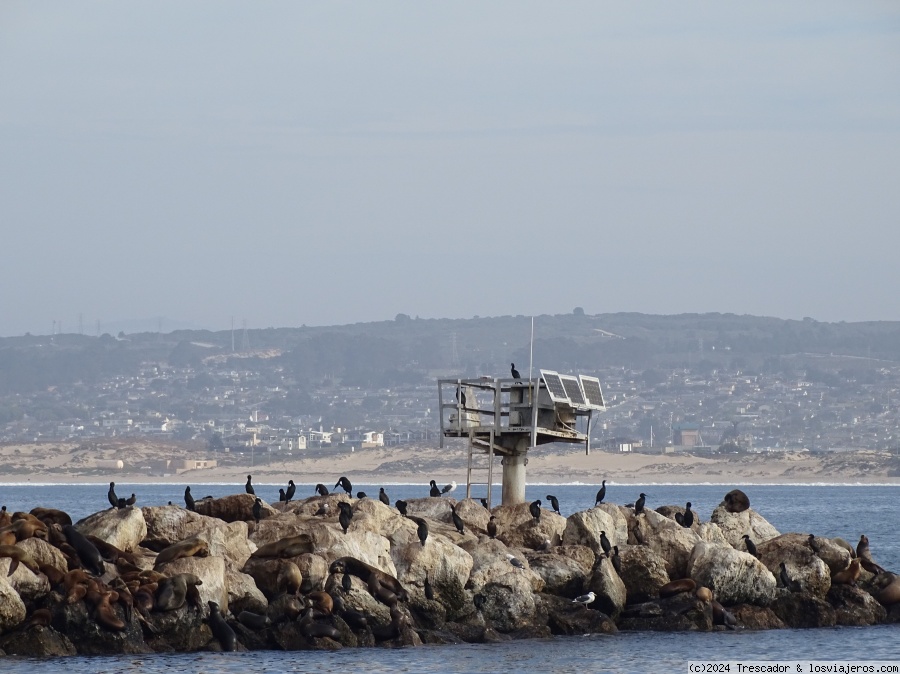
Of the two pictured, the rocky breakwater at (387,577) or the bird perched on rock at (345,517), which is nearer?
the rocky breakwater at (387,577)

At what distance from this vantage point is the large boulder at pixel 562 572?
33406mm

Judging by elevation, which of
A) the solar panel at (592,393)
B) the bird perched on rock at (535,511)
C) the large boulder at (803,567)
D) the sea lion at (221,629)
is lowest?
the sea lion at (221,629)

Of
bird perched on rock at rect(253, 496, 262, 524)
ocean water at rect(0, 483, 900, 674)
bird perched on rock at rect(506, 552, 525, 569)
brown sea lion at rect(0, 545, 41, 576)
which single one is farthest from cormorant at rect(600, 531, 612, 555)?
brown sea lion at rect(0, 545, 41, 576)

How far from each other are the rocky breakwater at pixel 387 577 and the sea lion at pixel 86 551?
1.1 inches

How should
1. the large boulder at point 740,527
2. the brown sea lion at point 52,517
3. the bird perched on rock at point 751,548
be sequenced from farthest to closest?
the large boulder at point 740,527 → the bird perched on rock at point 751,548 → the brown sea lion at point 52,517

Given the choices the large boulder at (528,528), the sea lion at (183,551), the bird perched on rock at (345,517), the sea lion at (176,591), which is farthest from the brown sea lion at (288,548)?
the large boulder at (528,528)

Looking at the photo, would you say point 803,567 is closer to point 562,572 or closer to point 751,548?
point 751,548

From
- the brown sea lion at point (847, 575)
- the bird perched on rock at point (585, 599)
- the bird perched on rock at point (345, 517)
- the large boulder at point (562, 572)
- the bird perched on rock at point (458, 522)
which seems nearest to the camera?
the bird perched on rock at point (585, 599)

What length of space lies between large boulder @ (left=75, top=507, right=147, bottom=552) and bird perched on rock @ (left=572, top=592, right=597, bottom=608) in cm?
871

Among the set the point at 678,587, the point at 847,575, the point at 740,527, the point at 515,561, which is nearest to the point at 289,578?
the point at 515,561

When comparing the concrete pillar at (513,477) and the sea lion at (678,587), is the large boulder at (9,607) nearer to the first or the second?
the sea lion at (678,587)

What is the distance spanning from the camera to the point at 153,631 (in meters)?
29.4

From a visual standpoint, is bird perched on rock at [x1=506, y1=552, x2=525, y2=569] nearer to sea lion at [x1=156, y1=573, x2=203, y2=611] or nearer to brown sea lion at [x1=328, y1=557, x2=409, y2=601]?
brown sea lion at [x1=328, y1=557, x2=409, y2=601]

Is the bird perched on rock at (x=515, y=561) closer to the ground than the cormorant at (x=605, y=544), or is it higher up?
closer to the ground
